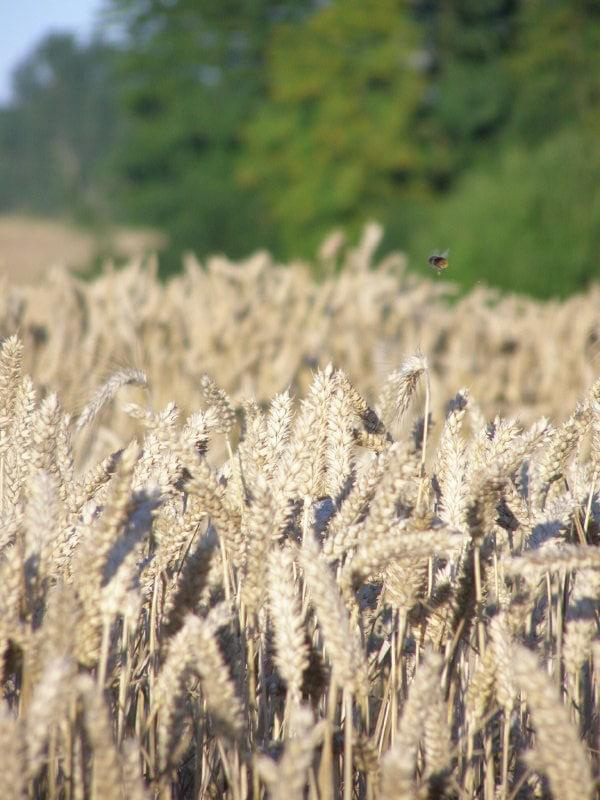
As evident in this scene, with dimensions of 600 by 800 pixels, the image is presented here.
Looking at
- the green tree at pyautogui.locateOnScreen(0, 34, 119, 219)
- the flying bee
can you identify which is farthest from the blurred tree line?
the green tree at pyautogui.locateOnScreen(0, 34, 119, 219)

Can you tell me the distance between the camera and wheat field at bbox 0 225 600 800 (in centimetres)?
121

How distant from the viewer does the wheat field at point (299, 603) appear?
3.95ft

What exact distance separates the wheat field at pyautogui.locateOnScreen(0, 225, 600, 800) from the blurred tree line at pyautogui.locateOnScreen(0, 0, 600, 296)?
30.0ft

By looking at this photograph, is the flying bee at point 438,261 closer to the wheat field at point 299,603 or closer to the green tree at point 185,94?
the wheat field at point 299,603

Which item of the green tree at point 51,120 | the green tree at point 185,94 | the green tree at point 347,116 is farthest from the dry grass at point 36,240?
the green tree at point 51,120

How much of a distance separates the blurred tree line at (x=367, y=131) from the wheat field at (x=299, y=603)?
915 centimetres

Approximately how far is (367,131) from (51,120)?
224 ft

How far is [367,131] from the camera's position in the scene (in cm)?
2141

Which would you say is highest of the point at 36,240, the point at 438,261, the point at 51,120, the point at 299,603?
the point at 51,120

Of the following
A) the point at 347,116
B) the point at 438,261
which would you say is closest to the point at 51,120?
the point at 347,116

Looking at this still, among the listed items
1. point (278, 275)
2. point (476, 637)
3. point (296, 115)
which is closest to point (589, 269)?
point (278, 275)

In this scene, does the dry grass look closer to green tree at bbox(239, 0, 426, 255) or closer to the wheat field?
green tree at bbox(239, 0, 426, 255)

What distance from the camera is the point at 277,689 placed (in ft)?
5.16

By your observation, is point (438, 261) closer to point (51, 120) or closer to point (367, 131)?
point (367, 131)
